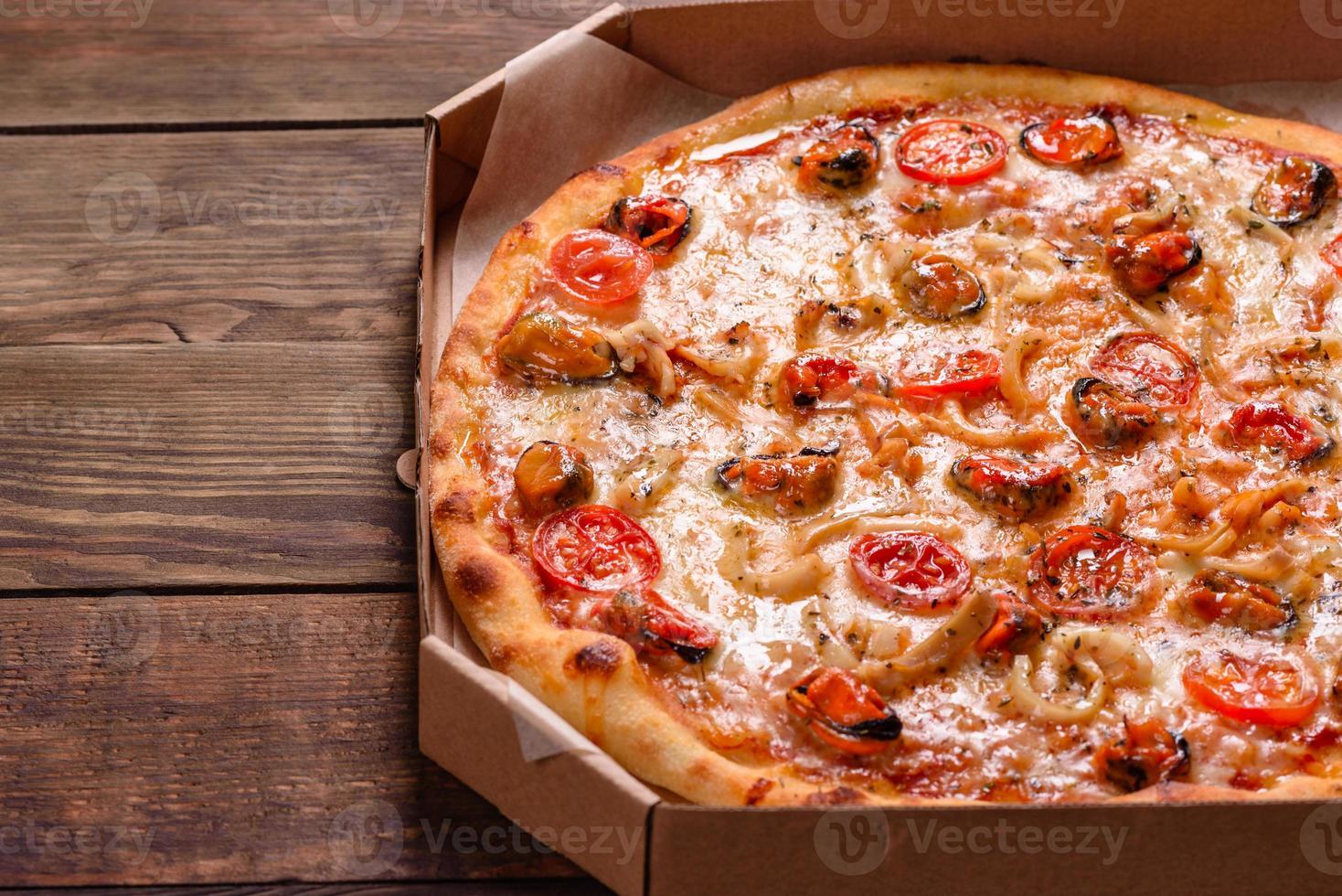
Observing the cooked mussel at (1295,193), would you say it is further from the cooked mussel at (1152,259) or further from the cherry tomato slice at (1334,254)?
the cooked mussel at (1152,259)

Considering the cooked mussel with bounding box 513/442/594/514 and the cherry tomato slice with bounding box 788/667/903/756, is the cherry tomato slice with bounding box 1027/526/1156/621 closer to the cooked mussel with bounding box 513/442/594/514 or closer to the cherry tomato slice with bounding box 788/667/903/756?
the cherry tomato slice with bounding box 788/667/903/756

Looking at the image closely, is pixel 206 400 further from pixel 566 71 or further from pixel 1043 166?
pixel 1043 166

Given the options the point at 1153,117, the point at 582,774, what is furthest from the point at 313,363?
the point at 1153,117

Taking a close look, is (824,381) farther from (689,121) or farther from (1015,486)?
(689,121)

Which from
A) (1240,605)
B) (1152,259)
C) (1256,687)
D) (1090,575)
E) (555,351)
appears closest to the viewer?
(1256,687)

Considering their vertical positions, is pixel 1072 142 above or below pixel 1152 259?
above

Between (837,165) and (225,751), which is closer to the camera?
(225,751)

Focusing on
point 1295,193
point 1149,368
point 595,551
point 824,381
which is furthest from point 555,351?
point 1295,193

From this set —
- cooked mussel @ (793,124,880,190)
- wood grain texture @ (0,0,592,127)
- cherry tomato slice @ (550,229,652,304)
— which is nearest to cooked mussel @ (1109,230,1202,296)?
cooked mussel @ (793,124,880,190)
